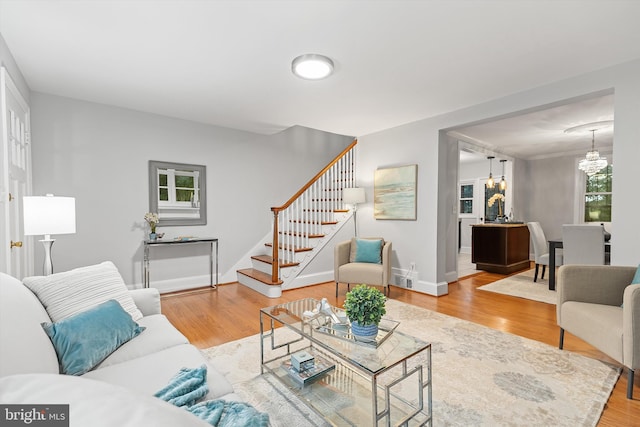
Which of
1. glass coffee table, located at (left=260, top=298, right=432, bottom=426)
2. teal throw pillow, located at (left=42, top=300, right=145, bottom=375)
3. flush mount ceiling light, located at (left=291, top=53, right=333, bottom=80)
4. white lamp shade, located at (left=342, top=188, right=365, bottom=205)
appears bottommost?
glass coffee table, located at (left=260, top=298, right=432, bottom=426)

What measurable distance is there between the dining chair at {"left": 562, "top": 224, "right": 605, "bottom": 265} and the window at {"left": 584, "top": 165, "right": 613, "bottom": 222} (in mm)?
3046

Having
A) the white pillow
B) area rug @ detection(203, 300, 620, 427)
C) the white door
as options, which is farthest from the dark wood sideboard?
the white door

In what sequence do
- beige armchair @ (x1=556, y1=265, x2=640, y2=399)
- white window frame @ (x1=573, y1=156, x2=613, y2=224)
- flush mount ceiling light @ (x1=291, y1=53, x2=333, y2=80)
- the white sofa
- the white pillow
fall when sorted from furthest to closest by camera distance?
white window frame @ (x1=573, y1=156, x2=613, y2=224) < flush mount ceiling light @ (x1=291, y1=53, x2=333, y2=80) < beige armchair @ (x1=556, y1=265, x2=640, y2=399) < the white pillow < the white sofa

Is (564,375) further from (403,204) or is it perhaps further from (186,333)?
(186,333)

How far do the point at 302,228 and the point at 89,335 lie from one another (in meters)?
3.65

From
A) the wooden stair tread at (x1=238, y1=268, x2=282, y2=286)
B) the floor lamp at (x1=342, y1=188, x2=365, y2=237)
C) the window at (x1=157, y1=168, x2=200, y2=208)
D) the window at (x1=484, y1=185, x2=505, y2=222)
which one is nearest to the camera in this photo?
the wooden stair tread at (x1=238, y1=268, x2=282, y2=286)

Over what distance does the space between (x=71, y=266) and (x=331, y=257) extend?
11.2 ft

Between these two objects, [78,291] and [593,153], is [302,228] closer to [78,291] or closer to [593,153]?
[78,291]

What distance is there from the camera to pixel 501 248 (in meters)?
5.48

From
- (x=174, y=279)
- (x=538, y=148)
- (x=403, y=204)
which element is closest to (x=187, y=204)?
(x=174, y=279)

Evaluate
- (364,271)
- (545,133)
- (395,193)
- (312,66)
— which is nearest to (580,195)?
(545,133)

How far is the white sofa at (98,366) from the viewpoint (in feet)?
1.48

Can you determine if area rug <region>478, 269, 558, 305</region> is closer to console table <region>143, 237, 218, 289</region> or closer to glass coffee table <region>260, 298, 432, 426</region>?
glass coffee table <region>260, 298, 432, 426</region>

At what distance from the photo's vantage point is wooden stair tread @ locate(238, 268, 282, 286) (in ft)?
13.5
